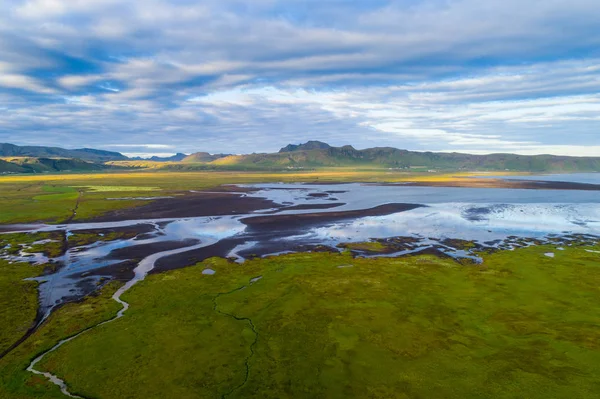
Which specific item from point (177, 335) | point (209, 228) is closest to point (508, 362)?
point (177, 335)

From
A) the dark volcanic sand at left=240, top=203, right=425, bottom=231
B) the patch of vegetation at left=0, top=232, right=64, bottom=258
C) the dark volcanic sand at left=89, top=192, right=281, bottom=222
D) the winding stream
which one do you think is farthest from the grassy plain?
the dark volcanic sand at left=89, top=192, right=281, bottom=222

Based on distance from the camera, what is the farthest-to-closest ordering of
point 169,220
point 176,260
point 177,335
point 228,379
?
point 169,220, point 176,260, point 177,335, point 228,379

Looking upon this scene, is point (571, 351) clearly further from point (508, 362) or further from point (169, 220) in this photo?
point (169, 220)

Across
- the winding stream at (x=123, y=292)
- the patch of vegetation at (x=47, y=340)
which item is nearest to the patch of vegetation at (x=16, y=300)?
the patch of vegetation at (x=47, y=340)

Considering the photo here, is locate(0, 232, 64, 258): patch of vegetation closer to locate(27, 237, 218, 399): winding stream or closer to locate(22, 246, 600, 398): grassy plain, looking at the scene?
locate(27, 237, 218, 399): winding stream

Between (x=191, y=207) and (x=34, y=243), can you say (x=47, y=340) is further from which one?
(x=191, y=207)

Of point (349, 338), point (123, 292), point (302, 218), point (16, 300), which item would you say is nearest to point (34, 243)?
point (16, 300)

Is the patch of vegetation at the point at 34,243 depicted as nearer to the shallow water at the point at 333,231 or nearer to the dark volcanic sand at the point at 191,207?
the shallow water at the point at 333,231

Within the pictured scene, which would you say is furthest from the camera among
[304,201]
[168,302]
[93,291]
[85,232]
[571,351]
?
[304,201]
